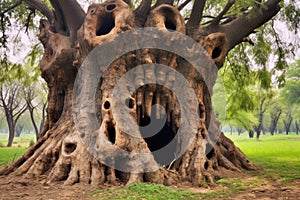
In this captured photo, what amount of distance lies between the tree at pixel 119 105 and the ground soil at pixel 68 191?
39 cm

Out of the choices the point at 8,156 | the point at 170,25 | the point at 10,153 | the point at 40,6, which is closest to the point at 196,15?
the point at 170,25

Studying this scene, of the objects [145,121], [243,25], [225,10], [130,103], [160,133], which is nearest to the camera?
[130,103]

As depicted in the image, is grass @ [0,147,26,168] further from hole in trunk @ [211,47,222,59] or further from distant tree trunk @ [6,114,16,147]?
distant tree trunk @ [6,114,16,147]

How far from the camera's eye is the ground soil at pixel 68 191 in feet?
18.6

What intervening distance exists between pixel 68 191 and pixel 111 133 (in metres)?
1.81

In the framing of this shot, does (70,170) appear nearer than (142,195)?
No

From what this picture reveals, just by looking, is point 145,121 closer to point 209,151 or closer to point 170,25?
point 209,151

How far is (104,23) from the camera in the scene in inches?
348

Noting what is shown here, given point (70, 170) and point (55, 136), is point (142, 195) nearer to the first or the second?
point (70, 170)

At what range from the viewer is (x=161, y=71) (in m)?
8.37

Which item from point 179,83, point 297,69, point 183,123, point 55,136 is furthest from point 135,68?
point 297,69

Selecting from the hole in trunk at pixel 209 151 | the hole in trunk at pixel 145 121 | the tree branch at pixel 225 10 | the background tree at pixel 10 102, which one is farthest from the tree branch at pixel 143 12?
the background tree at pixel 10 102

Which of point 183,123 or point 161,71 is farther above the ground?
point 161,71

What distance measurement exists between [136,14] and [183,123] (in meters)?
3.60
